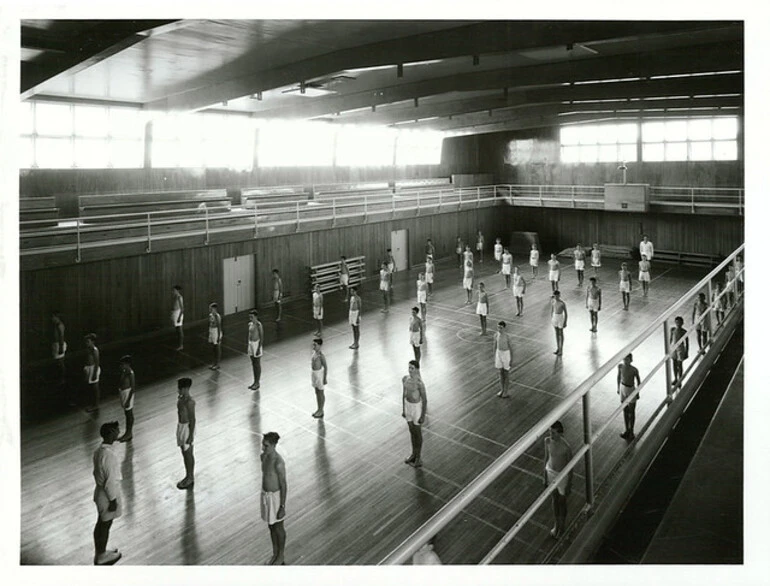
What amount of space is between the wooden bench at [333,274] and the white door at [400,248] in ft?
7.23

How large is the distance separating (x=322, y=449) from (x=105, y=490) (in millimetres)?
3385

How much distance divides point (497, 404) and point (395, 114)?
51.8ft

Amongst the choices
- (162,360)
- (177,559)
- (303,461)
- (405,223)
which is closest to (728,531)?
(177,559)

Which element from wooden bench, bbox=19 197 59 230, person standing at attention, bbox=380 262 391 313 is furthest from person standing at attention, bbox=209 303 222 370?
person standing at attention, bbox=380 262 391 313

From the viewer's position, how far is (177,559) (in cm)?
633

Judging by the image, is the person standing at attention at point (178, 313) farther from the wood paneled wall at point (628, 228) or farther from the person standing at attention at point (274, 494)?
the wood paneled wall at point (628, 228)

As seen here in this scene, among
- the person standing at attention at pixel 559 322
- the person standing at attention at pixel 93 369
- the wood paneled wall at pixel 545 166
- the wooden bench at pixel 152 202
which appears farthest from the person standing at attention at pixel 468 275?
the wood paneled wall at pixel 545 166

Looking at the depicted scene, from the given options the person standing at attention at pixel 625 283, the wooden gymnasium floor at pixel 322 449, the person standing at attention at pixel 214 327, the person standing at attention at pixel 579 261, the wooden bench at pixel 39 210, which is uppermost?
the wooden bench at pixel 39 210

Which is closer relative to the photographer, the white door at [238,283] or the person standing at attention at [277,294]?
the person standing at attention at [277,294]

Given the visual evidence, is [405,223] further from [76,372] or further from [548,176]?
[76,372]

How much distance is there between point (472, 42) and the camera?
9.98 metres

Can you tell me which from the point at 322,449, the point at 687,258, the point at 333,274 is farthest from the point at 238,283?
the point at 687,258

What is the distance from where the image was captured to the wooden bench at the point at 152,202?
635 inches

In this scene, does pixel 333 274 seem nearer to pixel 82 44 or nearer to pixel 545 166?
pixel 82 44
